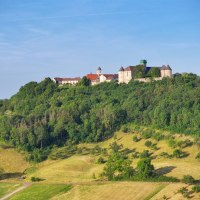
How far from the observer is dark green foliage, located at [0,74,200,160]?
308 feet

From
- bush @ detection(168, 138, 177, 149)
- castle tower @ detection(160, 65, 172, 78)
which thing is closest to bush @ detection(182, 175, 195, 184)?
bush @ detection(168, 138, 177, 149)

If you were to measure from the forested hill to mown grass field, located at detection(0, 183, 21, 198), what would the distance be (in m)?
20.4

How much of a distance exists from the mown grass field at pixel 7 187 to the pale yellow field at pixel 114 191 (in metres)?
9.77

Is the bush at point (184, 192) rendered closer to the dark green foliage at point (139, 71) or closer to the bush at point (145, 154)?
the bush at point (145, 154)

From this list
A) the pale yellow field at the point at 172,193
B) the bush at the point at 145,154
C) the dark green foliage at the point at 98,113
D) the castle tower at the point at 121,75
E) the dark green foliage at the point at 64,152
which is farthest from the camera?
the castle tower at the point at 121,75

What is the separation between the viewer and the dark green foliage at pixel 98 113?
93.9 meters

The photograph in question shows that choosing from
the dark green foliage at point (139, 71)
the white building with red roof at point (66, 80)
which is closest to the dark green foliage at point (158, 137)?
the dark green foliage at point (139, 71)

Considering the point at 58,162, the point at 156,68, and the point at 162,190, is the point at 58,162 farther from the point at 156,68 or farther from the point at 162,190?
the point at 156,68

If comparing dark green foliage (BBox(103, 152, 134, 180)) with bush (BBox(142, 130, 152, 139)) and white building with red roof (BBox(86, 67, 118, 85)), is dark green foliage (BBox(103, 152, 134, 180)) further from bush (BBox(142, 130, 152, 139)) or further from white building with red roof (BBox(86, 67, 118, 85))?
white building with red roof (BBox(86, 67, 118, 85))

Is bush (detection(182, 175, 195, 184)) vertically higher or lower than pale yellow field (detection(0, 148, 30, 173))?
lower

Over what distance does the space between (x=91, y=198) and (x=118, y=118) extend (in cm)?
4274

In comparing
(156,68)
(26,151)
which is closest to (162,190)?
(26,151)

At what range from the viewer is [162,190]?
59531mm

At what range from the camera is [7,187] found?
70875 millimetres
